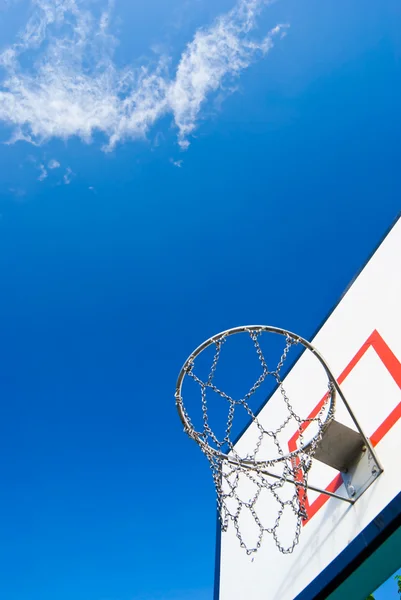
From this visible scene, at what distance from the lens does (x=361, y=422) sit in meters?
2.81

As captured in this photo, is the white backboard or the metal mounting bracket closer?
the white backboard

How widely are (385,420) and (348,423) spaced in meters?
0.31

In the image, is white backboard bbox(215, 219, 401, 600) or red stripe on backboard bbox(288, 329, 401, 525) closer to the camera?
white backboard bbox(215, 219, 401, 600)

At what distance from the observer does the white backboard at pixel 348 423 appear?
2393 millimetres

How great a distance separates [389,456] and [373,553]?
50cm

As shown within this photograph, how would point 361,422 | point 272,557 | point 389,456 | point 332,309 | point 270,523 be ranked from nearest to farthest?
point 389,456, point 361,422, point 272,557, point 270,523, point 332,309

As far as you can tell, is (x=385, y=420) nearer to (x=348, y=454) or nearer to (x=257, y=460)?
(x=348, y=454)

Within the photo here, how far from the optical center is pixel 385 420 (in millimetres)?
2639

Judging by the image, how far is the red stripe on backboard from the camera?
103 inches

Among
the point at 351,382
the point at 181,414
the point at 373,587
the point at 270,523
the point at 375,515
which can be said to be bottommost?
the point at 373,587

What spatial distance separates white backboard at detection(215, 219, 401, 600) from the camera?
239 centimetres

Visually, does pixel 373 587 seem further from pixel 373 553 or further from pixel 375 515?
pixel 375 515

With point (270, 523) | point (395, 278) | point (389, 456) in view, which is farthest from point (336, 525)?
point (395, 278)

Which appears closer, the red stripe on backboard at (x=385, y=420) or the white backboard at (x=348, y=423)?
the white backboard at (x=348, y=423)
